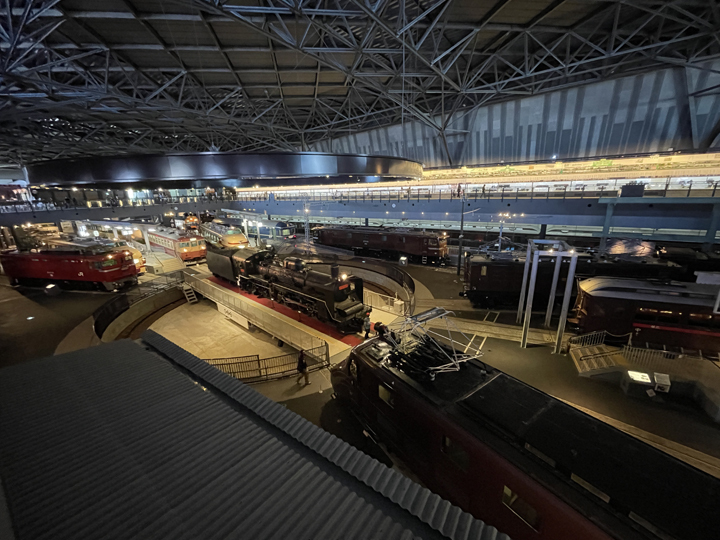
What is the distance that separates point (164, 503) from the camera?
2738 mm

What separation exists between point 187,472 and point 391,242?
23.4 m

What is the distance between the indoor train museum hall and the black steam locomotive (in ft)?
0.55

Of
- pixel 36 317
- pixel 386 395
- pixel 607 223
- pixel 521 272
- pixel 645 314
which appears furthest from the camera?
pixel 607 223

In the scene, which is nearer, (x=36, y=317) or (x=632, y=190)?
(x=36, y=317)

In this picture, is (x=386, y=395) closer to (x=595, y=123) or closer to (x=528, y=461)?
(x=528, y=461)

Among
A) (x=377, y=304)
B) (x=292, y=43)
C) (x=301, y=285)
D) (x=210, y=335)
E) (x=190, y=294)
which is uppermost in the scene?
(x=292, y=43)

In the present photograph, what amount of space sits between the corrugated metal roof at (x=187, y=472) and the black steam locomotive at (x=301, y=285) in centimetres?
744

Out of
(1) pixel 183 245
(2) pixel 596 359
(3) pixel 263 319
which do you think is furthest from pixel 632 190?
(1) pixel 183 245

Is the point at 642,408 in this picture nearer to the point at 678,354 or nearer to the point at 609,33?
the point at 678,354

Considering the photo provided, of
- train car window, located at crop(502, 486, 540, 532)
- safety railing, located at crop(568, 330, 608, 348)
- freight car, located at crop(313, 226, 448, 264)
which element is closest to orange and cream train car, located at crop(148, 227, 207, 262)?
freight car, located at crop(313, 226, 448, 264)

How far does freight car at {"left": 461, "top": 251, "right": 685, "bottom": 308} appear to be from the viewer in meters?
14.6

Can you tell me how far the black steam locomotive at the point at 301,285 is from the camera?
1242 centimetres

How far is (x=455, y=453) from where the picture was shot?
5.06m

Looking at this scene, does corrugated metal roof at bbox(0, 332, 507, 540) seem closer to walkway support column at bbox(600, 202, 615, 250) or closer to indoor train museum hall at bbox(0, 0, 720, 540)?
indoor train museum hall at bbox(0, 0, 720, 540)
